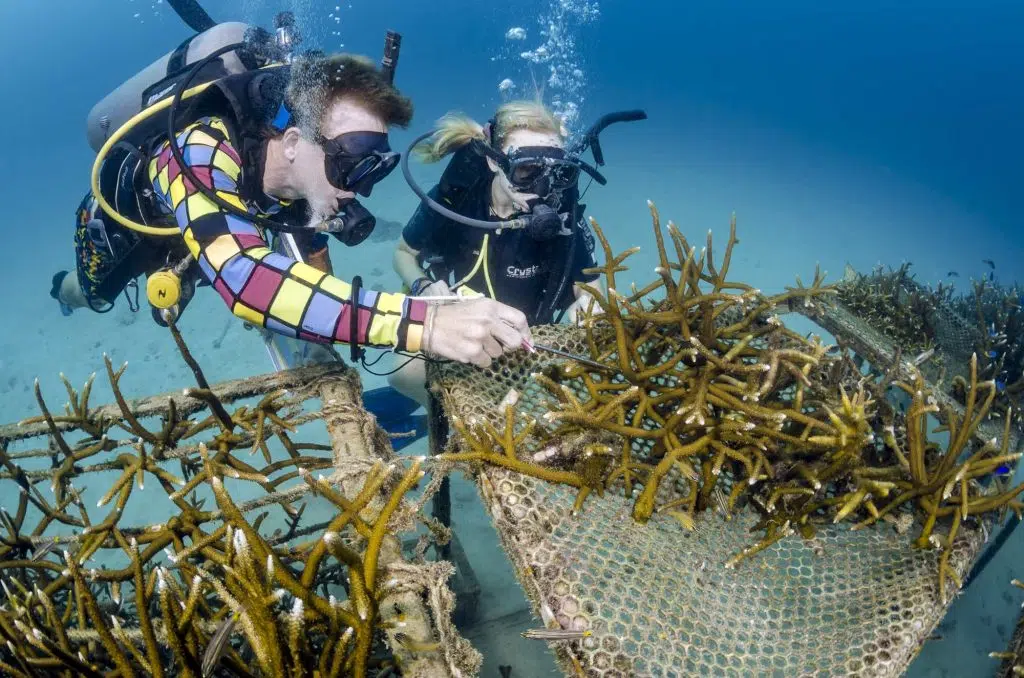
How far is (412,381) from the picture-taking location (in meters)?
4.98

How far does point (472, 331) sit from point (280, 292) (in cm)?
88

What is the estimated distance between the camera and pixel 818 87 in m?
36.3

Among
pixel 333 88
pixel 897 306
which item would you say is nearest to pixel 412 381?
pixel 333 88

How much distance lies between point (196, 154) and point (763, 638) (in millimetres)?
3201

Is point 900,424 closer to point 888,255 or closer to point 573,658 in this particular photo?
point 573,658

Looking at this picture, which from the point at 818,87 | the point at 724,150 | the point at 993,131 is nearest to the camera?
the point at 724,150

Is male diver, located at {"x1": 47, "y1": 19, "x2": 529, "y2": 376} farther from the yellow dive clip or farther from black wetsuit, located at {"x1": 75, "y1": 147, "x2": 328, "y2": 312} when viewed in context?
the yellow dive clip

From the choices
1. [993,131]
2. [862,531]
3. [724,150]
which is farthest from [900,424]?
[993,131]

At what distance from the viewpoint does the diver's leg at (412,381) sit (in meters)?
4.82

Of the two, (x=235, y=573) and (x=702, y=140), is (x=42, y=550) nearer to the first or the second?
(x=235, y=573)

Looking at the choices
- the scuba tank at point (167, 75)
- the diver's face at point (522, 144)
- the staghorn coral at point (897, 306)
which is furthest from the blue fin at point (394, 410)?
the staghorn coral at point (897, 306)

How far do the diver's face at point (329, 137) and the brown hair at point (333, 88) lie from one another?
4 cm

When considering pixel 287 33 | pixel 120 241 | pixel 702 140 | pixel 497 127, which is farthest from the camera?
pixel 702 140

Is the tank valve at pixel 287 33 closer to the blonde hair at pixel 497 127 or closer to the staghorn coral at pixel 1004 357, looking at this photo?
the blonde hair at pixel 497 127
